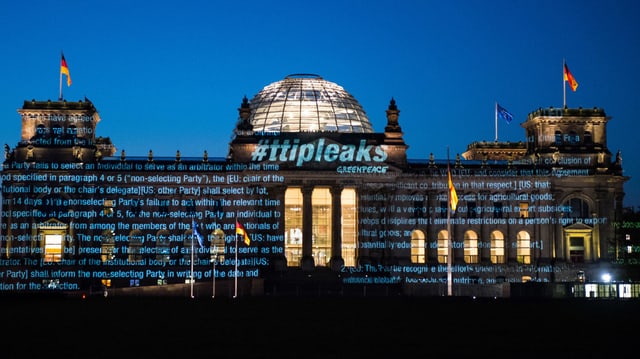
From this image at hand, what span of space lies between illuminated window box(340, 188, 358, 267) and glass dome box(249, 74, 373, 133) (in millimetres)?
9972

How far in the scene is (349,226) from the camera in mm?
132875

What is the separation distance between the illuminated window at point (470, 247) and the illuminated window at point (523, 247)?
5.48 metres

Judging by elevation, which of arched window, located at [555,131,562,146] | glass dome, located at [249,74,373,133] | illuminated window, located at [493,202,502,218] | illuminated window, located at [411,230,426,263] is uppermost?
glass dome, located at [249,74,373,133]

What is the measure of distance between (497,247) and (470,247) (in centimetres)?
361

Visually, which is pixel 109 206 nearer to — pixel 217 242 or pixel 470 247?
pixel 217 242

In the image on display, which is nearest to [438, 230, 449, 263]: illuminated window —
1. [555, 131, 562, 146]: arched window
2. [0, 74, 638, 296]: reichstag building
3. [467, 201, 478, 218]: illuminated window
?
[0, 74, 638, 296]: reichstag building

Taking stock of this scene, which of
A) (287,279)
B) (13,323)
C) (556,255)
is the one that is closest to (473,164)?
(556,255)

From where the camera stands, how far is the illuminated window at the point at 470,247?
13725 cm

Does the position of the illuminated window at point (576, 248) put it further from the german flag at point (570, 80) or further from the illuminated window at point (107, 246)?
the illuminated window at point (107, 246)

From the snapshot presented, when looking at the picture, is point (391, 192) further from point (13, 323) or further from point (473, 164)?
point (13, 323)

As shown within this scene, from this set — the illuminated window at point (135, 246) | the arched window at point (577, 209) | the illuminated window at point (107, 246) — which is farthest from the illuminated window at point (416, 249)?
the illuminated window at point (107, 246)

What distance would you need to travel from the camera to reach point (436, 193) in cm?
13588

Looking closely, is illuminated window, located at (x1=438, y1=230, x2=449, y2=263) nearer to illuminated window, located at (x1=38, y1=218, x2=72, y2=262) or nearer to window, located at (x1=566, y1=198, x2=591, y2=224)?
window, located at (x1=566, y1=198, x2=591, y2=224)

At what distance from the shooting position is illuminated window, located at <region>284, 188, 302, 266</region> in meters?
132
